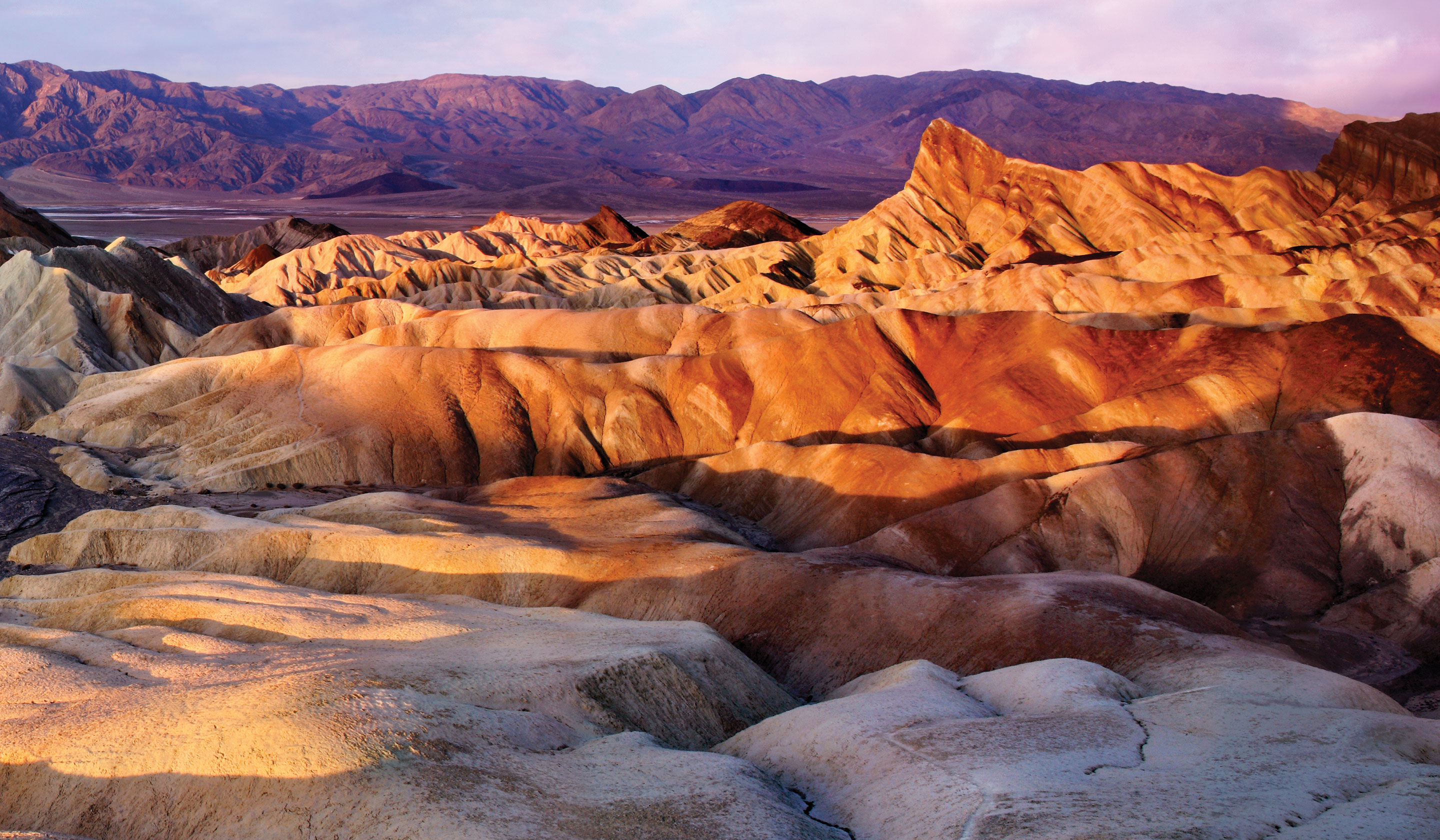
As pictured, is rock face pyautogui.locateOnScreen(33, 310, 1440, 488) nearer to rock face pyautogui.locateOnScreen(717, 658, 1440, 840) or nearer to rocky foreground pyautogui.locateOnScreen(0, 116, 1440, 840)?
rocky foreground pyautogui.locateOnScreen(0, 116, 1440, 840)

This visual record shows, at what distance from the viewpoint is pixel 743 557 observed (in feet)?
83.8

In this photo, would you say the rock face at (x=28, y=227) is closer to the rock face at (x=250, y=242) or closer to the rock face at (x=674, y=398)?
the rock face at (x=250, y=242)

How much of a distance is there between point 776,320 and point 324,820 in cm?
4312

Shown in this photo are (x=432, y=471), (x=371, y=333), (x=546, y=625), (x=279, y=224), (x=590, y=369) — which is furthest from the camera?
(x=279, y=224)

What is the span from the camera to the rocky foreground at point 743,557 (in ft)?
38.2

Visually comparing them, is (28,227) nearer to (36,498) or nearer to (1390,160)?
(36,498)

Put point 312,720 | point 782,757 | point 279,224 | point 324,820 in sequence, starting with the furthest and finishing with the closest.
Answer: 1. point 279,224
2. point 782,757
3. point 312,720
4. point 324,820

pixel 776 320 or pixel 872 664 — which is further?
pixel 776 320

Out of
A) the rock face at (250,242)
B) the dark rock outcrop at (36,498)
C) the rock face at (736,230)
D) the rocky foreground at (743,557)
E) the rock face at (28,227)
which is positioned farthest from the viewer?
the rock face at (250,242)

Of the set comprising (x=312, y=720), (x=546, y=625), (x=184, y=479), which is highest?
(x=312, y=720)

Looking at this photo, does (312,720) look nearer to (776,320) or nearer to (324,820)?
(324,820)

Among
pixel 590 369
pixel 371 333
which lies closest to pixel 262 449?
pixel 371 333

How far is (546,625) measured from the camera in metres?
19.5

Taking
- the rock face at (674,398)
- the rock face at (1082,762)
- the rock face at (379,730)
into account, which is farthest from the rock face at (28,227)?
the rock face at (1082,762)
